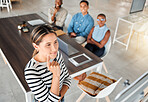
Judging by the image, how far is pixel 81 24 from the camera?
346 centimetres

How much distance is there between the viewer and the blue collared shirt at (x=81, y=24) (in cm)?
338

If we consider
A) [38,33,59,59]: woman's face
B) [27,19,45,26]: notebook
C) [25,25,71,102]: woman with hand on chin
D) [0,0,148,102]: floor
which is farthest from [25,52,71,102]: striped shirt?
[27,19,45,26]: notebook

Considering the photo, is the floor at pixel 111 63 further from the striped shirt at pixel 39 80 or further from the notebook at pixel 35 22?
the striped shirt at pixel 39 80

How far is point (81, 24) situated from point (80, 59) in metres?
1.27

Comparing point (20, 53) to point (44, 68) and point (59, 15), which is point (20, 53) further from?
point (59, 15)

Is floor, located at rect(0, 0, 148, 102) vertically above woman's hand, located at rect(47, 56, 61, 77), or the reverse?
woman's hand, located at rect(47, 56, 61, 77)

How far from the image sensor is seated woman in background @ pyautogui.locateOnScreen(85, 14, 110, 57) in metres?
2.94

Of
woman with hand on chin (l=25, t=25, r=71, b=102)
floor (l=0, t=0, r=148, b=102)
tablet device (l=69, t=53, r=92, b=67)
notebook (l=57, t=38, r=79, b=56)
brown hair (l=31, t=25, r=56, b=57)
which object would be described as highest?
brown hair (l=31, t=25, r=56, b=57)

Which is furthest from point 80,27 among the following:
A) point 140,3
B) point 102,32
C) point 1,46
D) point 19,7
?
point 19,7

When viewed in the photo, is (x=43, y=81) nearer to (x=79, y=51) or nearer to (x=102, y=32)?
(x=79, y=51)

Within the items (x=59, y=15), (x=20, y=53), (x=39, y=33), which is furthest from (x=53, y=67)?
(x=59, y=15)

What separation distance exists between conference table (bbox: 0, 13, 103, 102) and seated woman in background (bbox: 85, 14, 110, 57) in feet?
1.52

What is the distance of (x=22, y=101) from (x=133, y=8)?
348 centimetres

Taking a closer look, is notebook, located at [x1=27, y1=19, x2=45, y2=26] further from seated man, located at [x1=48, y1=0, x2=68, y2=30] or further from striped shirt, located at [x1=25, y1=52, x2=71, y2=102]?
striped shirt, located at [x1=25, y1=52, x2=71, y2=102]
